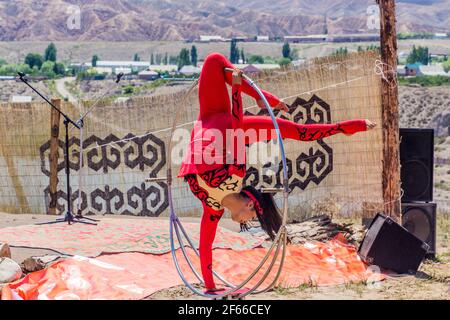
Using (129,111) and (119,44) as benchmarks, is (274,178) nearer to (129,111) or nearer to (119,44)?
(129,111)

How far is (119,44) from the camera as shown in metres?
159

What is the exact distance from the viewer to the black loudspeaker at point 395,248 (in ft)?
24.5

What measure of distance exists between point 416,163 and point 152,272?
3.10 meters

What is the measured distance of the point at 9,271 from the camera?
22.4 ft

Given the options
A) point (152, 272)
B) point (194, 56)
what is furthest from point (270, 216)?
point (194, 56)

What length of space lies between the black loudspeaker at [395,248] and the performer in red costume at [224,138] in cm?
185

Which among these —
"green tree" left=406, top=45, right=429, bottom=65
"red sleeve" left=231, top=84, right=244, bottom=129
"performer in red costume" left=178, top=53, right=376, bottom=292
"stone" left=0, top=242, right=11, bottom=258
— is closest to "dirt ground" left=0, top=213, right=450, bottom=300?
"stone" left=0, top=242, right=11, bottom=258

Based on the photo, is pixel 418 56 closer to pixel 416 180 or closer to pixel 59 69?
Result: pixel 59 69

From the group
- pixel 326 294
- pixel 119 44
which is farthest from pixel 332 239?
pixel 119 44

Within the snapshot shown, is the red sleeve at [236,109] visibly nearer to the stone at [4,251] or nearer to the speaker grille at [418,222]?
the stone at [4,251]

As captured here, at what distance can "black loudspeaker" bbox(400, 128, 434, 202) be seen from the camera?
8.63m

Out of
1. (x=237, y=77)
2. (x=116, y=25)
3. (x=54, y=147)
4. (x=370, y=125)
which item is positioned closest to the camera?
(x=237, y=77)

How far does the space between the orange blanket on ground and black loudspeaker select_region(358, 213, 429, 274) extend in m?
0.18
